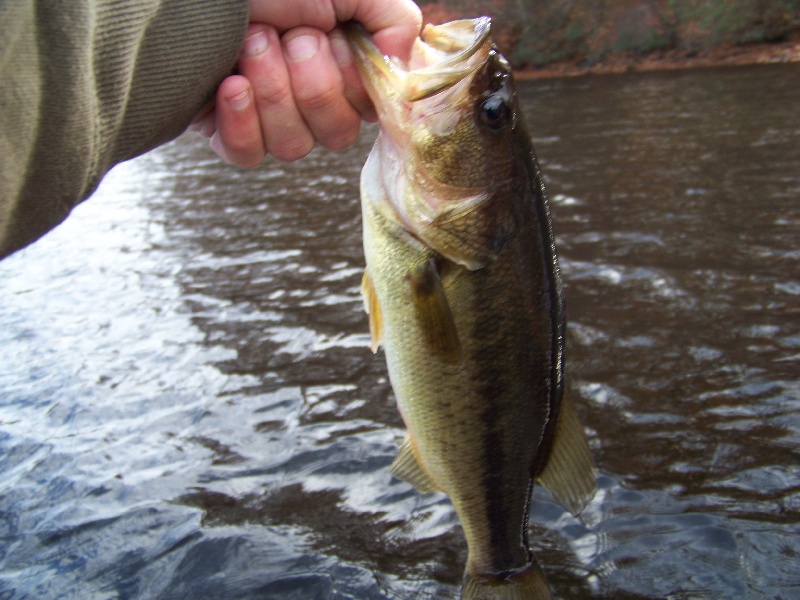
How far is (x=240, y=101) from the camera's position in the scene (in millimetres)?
2199

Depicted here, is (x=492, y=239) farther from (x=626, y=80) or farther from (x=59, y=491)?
(x=626, y=80)

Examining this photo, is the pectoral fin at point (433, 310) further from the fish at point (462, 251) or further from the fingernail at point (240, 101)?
the fingernail at point (240, 101)

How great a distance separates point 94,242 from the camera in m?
10.7

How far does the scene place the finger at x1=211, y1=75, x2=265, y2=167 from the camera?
2174 millimetres

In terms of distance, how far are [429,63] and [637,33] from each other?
26.9 meters

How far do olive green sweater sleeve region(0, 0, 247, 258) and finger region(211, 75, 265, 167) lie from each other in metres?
0.04

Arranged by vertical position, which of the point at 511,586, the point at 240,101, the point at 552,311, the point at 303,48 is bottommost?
the point at 511,586

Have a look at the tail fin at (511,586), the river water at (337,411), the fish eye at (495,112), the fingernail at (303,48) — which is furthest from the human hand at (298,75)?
the river water at (337,411)

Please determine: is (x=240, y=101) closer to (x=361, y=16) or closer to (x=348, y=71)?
(x=348, y=71)

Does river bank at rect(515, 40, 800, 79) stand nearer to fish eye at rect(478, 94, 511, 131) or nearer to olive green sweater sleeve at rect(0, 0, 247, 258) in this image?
fish eye at rect(478, 94, 511, 131)

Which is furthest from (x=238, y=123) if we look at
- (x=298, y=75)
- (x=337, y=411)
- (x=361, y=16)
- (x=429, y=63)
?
(x=337, y=411)

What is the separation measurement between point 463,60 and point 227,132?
76 cm

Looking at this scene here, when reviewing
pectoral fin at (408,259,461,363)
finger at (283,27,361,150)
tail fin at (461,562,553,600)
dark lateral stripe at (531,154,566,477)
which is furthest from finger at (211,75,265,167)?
tail fin at (461,562,553,600)

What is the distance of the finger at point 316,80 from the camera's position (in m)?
2.22
